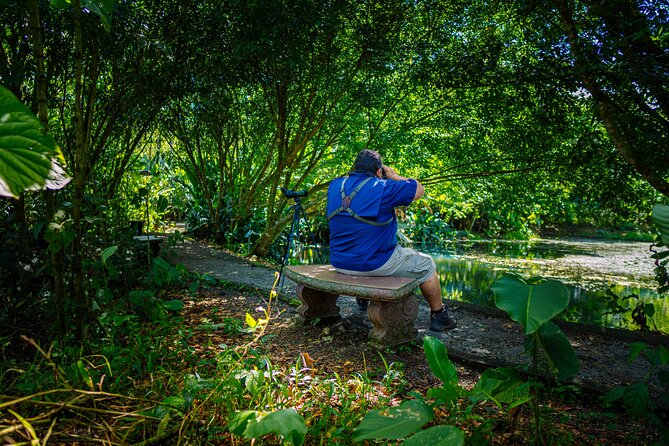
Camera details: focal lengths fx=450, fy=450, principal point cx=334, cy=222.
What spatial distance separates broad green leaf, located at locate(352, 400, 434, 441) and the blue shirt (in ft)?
7.07

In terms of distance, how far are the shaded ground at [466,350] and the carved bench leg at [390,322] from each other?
76 millimetres

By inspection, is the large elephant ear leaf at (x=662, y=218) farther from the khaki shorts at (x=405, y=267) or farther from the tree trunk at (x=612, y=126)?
the tree trunk at (x=612, y=126)

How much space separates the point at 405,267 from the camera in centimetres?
370

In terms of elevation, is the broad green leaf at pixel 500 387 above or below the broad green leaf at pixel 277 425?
below

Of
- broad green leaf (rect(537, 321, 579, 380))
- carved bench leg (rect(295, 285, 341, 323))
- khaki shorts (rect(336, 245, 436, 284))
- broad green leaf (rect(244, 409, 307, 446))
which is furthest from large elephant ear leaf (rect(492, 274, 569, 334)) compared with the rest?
carved bench leg (rect(295, 285, 341, 323))

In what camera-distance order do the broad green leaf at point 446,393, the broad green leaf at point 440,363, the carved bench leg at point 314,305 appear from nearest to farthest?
1. the broad green leaf at point 446,393
2. the broad green leaf at point 440,363
3. the carved bench leg at point 314,305

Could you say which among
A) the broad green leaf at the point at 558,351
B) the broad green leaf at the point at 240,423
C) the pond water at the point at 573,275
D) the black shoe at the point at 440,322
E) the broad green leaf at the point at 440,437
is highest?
the broad green leaf at the point at 558,351

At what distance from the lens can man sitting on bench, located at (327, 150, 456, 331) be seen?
3.49 m

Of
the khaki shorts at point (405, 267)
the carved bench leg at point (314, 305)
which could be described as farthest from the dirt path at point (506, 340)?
the khaki shorts at point (405, 267)

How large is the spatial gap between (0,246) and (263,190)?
7.70m

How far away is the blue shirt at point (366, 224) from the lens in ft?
11.4

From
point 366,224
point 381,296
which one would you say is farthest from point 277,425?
point 366,224

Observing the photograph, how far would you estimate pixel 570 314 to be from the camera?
536 centimetres

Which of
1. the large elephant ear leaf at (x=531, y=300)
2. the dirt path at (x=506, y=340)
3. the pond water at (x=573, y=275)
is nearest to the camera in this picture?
the large elephant ear leaf at (x=531, y=300)
